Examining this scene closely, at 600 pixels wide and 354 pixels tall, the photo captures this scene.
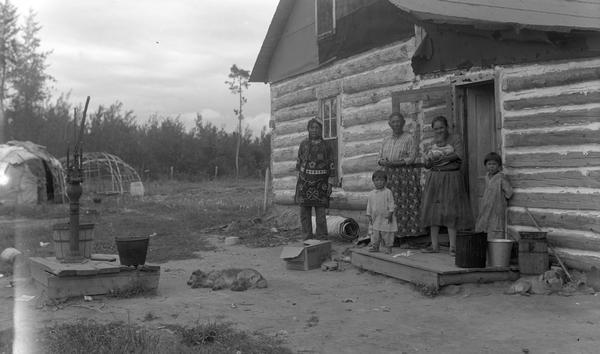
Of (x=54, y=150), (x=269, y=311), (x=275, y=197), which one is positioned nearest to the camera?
(x=269, y=311)

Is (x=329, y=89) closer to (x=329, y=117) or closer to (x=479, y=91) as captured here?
(x=329, y=117)

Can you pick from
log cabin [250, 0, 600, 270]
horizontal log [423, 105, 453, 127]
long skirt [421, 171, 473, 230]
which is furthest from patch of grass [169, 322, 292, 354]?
horizontal log [423, 105, 453, 127]

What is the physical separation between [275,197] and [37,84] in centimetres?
3053

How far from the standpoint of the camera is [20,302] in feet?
20.2

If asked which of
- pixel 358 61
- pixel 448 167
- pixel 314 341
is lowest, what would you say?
pixel 314 341

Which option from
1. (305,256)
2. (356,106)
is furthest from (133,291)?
(356,106)

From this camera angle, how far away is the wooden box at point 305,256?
8.16 metres

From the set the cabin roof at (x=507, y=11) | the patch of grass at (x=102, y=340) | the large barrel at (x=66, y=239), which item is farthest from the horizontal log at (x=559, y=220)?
the large barrel at (x=66, y=239)

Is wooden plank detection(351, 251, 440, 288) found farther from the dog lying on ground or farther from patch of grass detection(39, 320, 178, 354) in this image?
patch of grass detection(39, 320, 178, 354)

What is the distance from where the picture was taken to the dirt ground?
4.65 meters

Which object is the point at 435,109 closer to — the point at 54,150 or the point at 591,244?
the point at 591,244

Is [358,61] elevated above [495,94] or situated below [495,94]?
above

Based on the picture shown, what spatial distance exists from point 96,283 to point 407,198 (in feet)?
14.0

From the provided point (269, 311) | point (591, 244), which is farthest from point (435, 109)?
point (269, 311)
